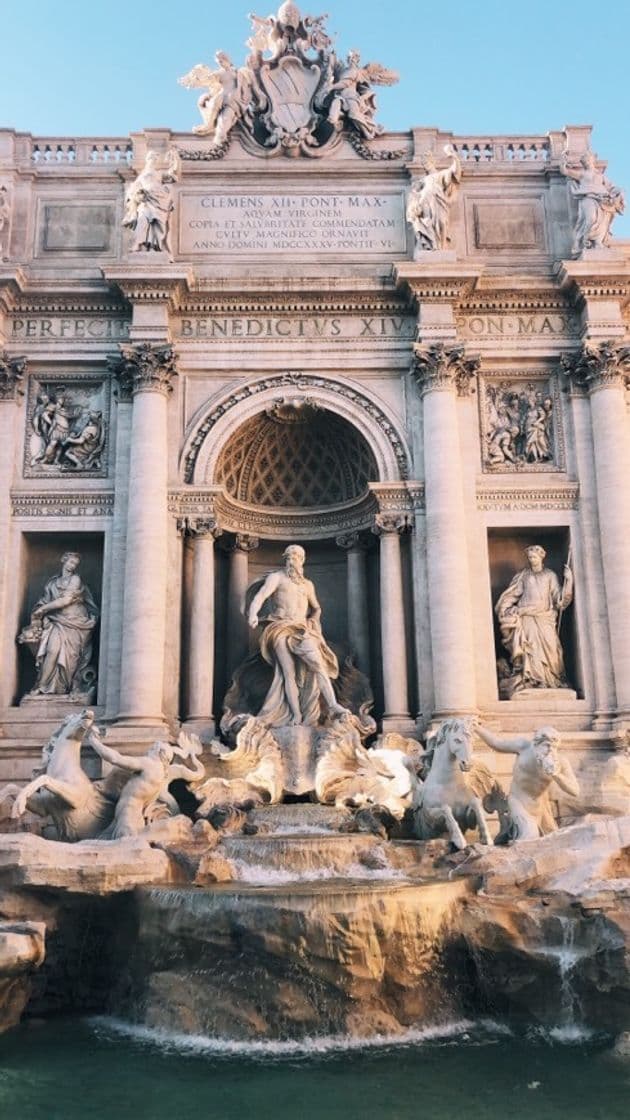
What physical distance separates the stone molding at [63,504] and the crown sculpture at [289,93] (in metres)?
6.85

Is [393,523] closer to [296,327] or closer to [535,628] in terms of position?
[535,628]

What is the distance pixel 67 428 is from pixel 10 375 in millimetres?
1313

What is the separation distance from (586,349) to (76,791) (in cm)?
1109

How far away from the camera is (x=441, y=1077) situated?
874cm

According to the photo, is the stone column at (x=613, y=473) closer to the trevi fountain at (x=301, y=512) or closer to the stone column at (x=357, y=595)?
the trevi fountain at (x=301, y=512)

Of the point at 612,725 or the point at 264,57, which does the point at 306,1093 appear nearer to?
the point at 612,725

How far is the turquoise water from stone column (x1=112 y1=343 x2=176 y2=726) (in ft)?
21.4

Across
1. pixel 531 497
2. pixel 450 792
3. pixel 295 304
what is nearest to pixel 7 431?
pixel 295 304

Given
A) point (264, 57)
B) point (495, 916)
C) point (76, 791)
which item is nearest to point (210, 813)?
point (76, 791)

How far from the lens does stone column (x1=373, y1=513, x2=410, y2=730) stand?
16.7m

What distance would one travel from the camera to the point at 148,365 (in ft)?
57.6

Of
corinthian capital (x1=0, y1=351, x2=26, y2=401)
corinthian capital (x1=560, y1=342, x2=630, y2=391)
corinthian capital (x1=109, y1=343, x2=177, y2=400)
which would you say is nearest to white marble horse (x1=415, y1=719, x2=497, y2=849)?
corinthian capital (x1=560, y1=342, x2=630, y2=391)

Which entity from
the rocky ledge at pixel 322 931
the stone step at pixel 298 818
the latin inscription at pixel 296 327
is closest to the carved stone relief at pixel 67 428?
the latin inscription at pixel 296 327

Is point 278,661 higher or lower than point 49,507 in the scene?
lower
